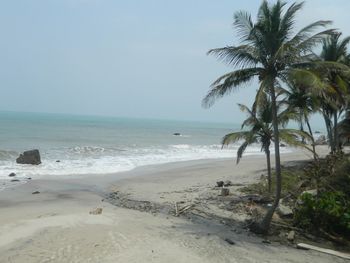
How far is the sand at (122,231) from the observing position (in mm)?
8750

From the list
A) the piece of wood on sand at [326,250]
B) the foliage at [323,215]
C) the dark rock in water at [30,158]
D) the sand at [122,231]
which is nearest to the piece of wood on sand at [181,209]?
the sand at [122,231]

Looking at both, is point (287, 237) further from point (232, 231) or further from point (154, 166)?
point (154, 166)

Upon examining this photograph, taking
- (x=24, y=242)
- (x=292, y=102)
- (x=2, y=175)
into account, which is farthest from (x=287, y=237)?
(x=2, y=175)

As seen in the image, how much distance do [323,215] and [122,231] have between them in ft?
17.9

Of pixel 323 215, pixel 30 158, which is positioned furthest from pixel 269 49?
pixel 30 158

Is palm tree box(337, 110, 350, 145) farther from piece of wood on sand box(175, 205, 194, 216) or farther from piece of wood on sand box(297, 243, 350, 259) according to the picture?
piece of wood on sand box(297, 243, 350, 259)

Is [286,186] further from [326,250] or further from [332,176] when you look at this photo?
[326,250]

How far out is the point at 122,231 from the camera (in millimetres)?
10102

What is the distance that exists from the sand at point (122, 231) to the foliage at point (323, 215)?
1.67 meters

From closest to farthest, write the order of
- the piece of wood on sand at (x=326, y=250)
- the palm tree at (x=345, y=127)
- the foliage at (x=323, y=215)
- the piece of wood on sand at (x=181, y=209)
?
1. the piece of wood on sand at (x=326, y=250)
2. the foliage at (x=323, y=215)
3. the piece of wood on sand at (x=181, y=209)
4. the palm tree at (x=345, y=127)

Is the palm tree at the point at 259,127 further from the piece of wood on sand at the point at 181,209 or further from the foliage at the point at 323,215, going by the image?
the foliage at the point at 323,215

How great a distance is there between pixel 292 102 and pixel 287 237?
37.9 ft

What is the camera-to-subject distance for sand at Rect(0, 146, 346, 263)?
8750mm

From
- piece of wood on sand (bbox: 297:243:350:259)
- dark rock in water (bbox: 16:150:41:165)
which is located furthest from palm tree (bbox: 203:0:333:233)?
dark rock in water (bbox: 16:150:41:165)
